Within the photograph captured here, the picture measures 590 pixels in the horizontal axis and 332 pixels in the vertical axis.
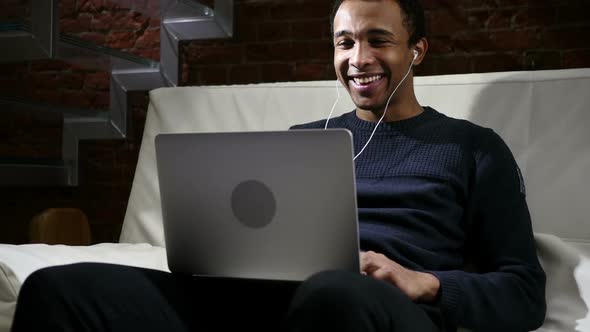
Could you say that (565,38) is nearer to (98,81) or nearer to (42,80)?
(98,81)

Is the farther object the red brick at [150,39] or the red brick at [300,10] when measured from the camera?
the red brick at [150,39]

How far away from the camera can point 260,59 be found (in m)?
2.76

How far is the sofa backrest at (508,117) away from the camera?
5.61 ft

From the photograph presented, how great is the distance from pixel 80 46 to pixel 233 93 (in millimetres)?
685

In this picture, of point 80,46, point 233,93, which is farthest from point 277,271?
point 80,46

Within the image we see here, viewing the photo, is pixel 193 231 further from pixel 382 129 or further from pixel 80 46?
pixel 80 46

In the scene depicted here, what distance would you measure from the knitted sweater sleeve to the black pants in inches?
6.3

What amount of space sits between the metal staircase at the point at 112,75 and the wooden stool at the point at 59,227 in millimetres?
538

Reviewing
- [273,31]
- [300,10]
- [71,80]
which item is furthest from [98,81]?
[300,10]

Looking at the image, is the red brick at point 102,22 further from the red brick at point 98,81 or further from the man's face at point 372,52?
the man's face at point 372,52

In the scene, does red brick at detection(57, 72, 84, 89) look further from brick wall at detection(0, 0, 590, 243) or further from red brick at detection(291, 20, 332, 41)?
red brick at detection(291, 20, 332, 41)

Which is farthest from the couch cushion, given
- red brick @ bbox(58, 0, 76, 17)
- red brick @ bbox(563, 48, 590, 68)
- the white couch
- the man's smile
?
red brick @ bbox(58, 0, 76, 17)

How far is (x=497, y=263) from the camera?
4.75ft

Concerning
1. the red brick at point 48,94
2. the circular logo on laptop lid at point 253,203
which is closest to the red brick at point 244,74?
the red brick at point 48,94
